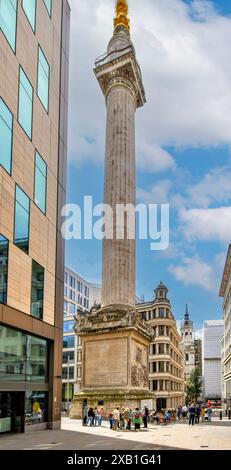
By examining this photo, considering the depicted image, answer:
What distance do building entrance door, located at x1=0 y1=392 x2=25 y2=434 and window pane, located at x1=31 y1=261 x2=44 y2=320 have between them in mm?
4461

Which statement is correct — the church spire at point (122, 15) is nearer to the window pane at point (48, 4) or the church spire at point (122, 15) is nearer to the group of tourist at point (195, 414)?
the window pane at point (48, 4)

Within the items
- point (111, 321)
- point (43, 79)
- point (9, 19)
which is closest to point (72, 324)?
point (111, 321)

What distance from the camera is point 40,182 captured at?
1199 inches

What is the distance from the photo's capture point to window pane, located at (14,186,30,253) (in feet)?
85.3

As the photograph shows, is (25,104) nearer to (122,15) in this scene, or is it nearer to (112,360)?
(112,360)

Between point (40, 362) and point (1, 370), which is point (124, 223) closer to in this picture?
point (40, 362)

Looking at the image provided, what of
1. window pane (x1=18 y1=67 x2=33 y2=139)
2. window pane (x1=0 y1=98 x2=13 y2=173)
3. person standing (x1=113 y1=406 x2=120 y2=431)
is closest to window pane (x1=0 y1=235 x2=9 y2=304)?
window pane (x1=0 y1=98 x2=13 y2=173)

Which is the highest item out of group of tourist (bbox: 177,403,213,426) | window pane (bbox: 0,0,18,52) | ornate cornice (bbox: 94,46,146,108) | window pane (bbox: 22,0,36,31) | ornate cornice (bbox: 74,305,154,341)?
ornate cornice (bbox: 94,46,146,108)

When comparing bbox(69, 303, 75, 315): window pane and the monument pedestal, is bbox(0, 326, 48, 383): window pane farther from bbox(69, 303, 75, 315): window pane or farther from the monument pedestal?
bbox(69, 303, 75, 315): window pane

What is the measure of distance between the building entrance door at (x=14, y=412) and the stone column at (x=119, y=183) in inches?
673

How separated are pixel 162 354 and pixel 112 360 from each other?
4759 cm

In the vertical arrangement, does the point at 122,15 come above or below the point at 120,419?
above

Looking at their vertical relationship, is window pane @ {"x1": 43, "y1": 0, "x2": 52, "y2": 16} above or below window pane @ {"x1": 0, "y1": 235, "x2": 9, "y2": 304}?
above

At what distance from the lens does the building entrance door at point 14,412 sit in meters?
25.4
